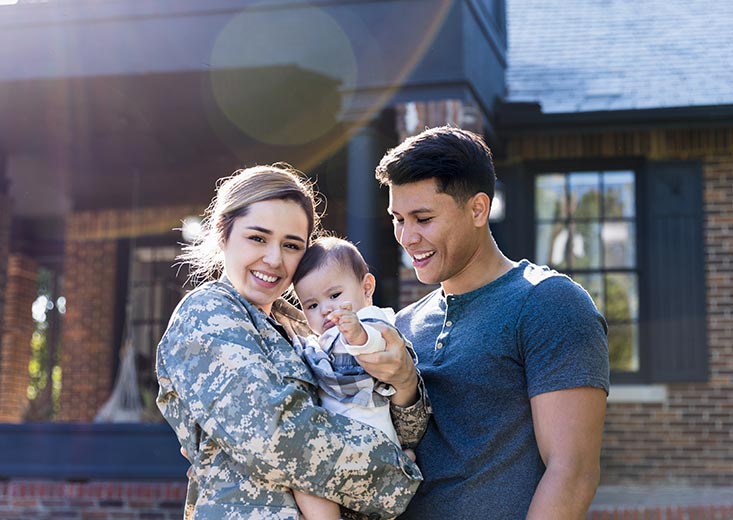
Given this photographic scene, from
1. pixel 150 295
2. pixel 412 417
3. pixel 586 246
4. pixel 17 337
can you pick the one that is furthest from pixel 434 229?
pixel 17 337

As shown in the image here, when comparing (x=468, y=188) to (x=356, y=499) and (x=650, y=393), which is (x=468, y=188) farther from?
(x=650, y=393)

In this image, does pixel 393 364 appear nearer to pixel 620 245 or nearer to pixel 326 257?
pixel 326 257

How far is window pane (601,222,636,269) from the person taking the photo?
807cm

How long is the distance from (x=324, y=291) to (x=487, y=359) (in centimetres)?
59

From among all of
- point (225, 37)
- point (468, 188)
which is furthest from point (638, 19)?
point (468, 188)

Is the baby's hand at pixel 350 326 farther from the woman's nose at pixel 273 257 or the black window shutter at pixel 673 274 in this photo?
the black window shutter at pixel 673 274

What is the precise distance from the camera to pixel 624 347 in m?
8.00

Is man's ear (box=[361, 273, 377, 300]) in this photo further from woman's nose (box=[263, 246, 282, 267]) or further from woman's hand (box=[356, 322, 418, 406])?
woman's hand (box=[356, 322, 418, 406])

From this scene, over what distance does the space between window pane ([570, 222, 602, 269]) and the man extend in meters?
5.56

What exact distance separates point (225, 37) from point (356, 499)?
489cm

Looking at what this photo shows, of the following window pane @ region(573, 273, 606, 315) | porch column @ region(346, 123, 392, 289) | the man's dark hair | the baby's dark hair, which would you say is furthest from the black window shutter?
the man's dark hair

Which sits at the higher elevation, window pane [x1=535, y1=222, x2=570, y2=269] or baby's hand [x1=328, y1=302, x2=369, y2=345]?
window pane [x1=535, y1=222, x2=570, y2=269]

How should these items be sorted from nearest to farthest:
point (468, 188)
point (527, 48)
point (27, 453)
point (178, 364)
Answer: point (178, 364), point (468, 188), point (27, 453), point (527, 48)

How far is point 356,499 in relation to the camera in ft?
7.82
